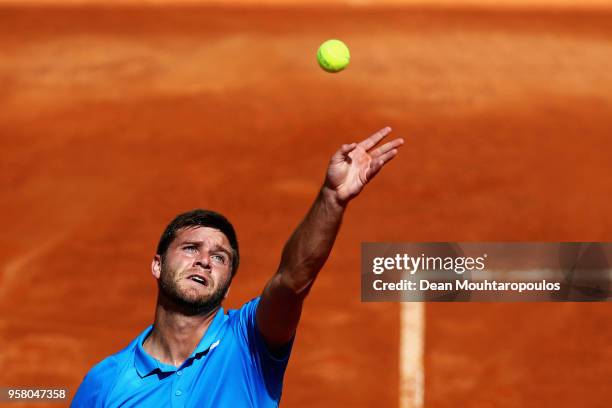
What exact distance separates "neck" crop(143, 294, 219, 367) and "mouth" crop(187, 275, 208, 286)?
10 cm

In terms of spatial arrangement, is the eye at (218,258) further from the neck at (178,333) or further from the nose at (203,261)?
the neck at (178,333)

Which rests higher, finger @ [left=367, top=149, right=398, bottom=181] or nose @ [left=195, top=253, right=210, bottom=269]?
finger @ [left=367, top=149, right=398, bottom=181]

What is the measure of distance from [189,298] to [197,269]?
10 cm

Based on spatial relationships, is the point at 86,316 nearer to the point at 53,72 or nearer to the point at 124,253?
the point at 124,253

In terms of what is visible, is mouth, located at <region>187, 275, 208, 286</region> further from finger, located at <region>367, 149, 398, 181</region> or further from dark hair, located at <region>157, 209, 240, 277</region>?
finger, located at <region>367, 149, 398, 181</region>

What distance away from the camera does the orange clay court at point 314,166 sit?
7027 millimetres

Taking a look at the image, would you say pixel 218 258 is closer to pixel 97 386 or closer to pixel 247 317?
pixel 247 317

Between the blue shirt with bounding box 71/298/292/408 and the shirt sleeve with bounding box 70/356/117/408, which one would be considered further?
the shirt sleeve with bounding box 70/356/117/408

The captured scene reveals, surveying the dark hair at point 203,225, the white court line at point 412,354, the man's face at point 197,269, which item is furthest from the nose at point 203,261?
the white court line at point 412,354

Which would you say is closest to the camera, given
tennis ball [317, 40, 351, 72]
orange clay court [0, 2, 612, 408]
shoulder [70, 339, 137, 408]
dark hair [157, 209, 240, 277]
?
shoulder [70, 339, 137, 408]

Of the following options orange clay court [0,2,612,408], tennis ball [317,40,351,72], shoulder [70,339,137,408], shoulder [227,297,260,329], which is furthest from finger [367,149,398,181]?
orange clay court [0,2,612,408]

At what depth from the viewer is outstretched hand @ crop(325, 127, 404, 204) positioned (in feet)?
10.2

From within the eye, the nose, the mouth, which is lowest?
the mouth

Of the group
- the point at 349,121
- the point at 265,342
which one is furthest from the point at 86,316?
the point at 265,342
